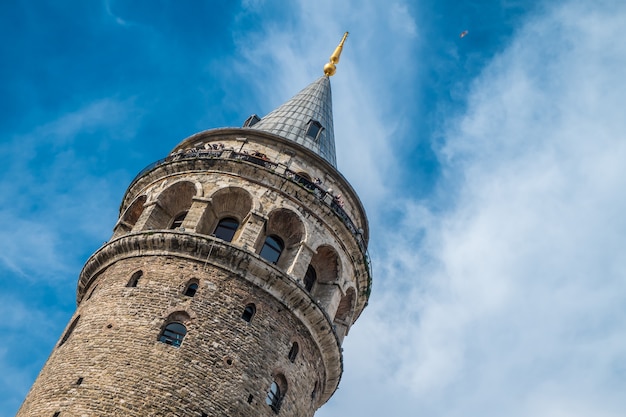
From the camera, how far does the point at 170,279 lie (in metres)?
21.6

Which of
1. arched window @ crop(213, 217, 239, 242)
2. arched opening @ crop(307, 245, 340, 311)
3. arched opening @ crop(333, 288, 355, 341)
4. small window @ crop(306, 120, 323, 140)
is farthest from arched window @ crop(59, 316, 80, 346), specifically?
small window @ crop(306, 120, 323, 140)

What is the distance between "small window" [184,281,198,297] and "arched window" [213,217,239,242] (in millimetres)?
2840

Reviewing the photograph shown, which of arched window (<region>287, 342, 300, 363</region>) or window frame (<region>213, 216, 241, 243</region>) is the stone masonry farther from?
window frame (<region>213, 216, 241, 243</region>)

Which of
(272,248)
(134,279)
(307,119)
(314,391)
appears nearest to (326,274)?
(272,248)

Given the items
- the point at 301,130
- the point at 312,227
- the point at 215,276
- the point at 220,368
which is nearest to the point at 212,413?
the point at 220,368

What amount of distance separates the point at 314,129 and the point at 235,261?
1014 cm

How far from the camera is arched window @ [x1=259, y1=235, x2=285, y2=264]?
24141 millimetres

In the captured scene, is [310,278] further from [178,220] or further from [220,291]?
[178,220]

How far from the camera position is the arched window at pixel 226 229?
2424 cm

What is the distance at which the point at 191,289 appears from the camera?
Result: 70.5 ft

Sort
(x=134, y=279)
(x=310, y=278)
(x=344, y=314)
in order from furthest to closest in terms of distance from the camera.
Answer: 1. (x=344, y=314)
2. (x=310, y=278)
3. (x=134, y=279)

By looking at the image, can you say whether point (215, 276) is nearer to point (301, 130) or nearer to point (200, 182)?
point (200, 182)

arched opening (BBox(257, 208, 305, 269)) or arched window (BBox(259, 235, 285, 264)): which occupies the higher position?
arched opening (BBox(257, 208, 305, 269))

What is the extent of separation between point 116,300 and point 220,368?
397cm
